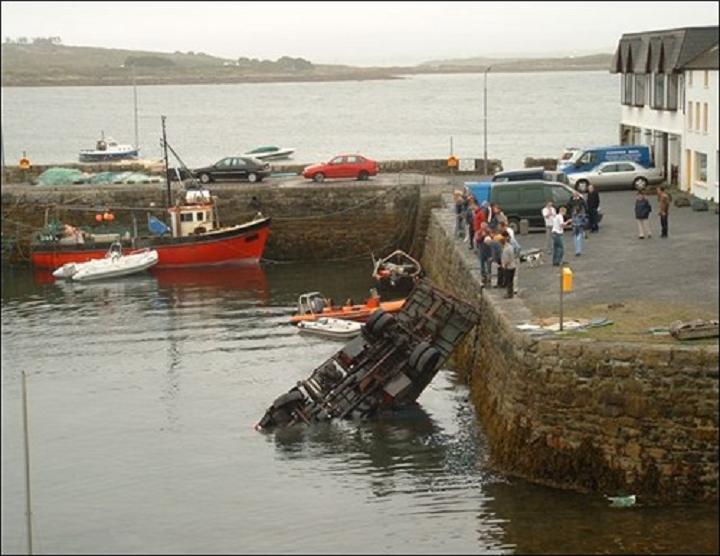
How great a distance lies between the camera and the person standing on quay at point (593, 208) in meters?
35.2

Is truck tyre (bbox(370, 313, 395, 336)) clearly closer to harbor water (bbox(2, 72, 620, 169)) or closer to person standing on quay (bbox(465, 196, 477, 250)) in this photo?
person standing on quay (bbox(465, 196, 477, 250))

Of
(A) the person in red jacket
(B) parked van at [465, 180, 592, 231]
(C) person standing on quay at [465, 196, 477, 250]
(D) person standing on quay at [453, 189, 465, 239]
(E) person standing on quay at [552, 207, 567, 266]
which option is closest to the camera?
(E) person standing on quay at [552, 207, 567, 266]

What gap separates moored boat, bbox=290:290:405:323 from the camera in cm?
3681

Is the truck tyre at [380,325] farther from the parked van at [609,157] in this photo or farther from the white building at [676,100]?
the parked van at [609,157]

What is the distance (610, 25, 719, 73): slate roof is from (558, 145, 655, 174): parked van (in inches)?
104

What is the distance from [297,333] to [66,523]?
50.2ft

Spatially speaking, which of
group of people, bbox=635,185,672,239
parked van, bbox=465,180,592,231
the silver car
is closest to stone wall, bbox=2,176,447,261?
the silver car

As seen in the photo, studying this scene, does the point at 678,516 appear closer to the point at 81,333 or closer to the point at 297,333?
the point at 297,333

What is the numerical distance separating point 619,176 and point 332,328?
559 inches

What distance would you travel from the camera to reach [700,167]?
41344 mm

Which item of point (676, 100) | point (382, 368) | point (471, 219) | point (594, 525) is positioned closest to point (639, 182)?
point (676, 100)

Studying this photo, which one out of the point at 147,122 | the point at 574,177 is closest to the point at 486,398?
the point at 574,177

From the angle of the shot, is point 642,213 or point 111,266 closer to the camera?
point 642,213

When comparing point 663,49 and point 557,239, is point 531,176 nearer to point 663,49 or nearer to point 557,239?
point 663,49
